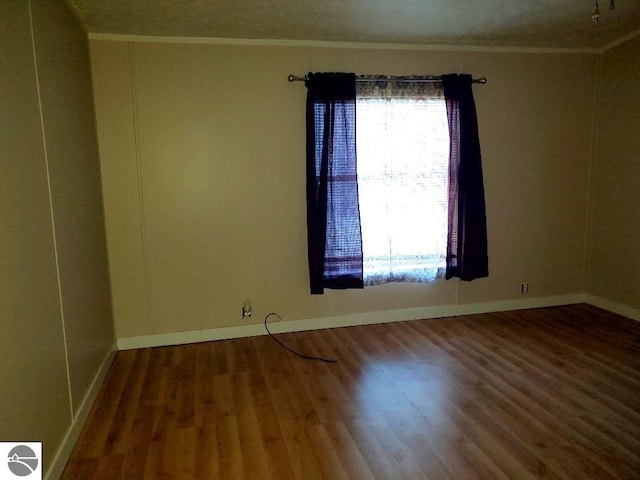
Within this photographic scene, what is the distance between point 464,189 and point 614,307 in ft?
6.22

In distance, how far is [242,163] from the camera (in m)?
3.42

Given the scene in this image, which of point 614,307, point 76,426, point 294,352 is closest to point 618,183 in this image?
point 614,307

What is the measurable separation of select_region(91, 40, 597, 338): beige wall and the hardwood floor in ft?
1.35

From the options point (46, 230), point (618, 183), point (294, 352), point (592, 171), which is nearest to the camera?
point (46, 230)

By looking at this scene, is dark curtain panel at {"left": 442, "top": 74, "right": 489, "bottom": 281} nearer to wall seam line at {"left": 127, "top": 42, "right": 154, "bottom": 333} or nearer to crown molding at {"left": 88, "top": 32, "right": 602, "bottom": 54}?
crown molding at {"left": 88, "top": 32, "right": 602, "bottom": 54}

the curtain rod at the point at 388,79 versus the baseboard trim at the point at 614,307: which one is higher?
the curtain rod at the point at 388,79

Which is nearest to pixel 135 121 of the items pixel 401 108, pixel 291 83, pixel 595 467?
pixel 291 83

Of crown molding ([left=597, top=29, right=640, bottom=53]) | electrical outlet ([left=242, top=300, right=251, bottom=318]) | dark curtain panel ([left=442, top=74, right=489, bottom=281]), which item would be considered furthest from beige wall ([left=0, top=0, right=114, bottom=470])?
crown molding ([left=597, top=29, right=640, bottom=53])

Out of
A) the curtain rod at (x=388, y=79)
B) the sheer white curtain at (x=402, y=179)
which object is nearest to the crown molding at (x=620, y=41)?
the curtain rod at (x=388, y=79)

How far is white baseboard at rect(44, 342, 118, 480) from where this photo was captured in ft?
6.12

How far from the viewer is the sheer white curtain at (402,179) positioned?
3.53 metres

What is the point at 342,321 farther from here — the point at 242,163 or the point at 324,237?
the point at 242,163

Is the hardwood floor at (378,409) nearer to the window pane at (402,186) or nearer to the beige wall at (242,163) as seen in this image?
the beige wall at (242,163)

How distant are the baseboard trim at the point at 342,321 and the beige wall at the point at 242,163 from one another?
0.06 m
